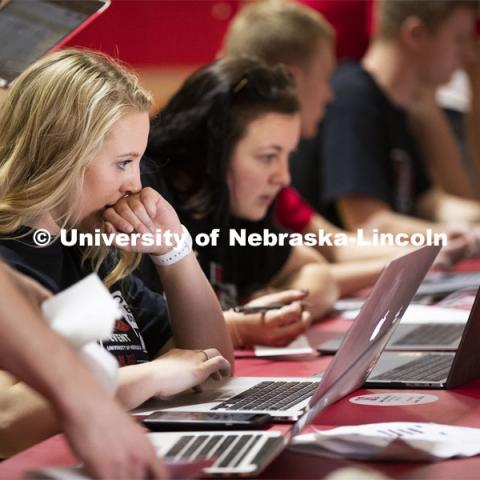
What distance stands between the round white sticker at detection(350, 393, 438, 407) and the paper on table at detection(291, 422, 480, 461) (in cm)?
12

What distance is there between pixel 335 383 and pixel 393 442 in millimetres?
133

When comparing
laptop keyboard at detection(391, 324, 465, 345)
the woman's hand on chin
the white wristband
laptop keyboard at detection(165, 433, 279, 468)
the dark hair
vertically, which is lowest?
laptop keyboard at detection(391, 324, 465, 345)

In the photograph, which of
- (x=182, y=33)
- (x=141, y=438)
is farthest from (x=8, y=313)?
(x=182, y=33)

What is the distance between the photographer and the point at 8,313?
918 millimetres

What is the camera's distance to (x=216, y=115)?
1.92 m

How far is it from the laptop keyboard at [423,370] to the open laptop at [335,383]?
9 cm

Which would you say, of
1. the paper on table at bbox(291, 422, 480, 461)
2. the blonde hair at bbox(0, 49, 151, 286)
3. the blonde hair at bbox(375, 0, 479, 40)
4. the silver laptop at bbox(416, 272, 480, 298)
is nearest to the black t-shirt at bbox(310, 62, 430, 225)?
the blonde hair at bbox(375, 0, 479, 40)

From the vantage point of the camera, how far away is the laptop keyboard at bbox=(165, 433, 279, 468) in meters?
1.00

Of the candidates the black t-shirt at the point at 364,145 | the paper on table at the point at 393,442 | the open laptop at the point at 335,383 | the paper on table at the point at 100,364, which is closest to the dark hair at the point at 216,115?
the open laptop at the point at 335,383

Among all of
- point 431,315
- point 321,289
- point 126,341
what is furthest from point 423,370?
point 321,289

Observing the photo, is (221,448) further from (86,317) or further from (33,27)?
(33,27)

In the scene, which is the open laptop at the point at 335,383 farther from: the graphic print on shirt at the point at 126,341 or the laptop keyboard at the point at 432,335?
the laptop keyboard at the point at 432,335

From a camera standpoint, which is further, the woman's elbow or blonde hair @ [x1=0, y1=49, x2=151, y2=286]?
the woman's elbow

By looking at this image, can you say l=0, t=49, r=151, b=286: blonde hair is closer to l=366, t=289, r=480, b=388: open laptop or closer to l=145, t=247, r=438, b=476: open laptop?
l=145, t=247, r=438, b=476: open laptop
